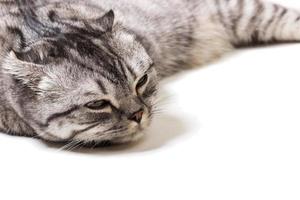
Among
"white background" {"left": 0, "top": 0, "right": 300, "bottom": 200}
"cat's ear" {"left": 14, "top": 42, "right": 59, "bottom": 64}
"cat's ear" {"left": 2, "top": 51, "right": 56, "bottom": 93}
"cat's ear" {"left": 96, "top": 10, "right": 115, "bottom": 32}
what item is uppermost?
"cat's ear" {"left": 96, "top": 10, "right": 115, "bottom": 32}

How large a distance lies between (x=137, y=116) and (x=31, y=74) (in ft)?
0.98

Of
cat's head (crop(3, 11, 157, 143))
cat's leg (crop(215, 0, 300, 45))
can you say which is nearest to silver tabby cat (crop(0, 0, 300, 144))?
cat's head (crop(3, 11, 157, 143))

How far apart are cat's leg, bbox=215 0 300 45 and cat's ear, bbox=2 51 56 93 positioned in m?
0.96

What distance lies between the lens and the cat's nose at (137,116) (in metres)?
1.59

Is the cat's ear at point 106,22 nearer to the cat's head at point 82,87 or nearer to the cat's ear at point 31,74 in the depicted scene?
the cat's head at point 82,87

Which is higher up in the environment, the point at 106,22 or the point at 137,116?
the point at 106,22

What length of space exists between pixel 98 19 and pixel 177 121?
38 centimetres

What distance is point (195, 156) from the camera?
1574 millimetres

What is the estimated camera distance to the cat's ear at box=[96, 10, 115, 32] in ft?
5.53

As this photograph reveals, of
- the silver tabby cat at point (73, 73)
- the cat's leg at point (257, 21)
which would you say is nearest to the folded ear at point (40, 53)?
the silver tabby cat at point (73, 73)

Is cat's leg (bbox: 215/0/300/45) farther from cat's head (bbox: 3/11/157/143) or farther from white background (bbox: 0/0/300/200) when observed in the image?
cat's head (bbox: 3/11/157/143)

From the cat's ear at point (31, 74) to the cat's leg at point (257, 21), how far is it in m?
0.96

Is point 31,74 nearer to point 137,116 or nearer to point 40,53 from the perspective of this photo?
point 40,53

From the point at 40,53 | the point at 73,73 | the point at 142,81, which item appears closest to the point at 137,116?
the point at 142,81
